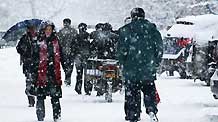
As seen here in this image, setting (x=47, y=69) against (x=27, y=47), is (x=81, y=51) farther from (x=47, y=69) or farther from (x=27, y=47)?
(x=47, y=69)

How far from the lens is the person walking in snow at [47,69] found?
12758mm

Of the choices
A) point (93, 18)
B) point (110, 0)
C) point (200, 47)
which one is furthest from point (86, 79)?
point (93, 18)

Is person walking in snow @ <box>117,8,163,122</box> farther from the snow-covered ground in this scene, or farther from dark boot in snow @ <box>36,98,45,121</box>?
dark boot in snow @ <box>36,98,45,121</box>

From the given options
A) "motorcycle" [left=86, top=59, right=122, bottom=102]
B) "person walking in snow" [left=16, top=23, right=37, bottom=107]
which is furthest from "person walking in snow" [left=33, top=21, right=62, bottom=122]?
"motorcycle" [left=86, top=59, right=122, bottom=102]

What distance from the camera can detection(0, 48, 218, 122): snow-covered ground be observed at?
13.4 metres

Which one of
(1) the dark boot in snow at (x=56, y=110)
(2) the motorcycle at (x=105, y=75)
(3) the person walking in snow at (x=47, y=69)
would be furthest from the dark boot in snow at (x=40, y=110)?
(2) the motorcycle at (x=105, y=75)

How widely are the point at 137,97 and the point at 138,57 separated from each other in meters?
0.66

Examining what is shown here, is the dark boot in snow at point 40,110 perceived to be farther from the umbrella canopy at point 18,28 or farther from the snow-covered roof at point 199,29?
the snow-covered roof at point 199,29

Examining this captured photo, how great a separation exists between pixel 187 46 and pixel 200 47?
5289 millimetres

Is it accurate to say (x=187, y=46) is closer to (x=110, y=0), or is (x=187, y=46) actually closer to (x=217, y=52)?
(x=217, y=52)

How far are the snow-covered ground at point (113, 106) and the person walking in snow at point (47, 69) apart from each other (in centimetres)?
48

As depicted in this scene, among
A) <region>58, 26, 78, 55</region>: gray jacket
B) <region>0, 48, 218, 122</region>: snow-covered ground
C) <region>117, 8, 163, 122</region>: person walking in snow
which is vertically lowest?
<region>0, 48, 218, 122</region>: snow-covered ground

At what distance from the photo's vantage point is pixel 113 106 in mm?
15656

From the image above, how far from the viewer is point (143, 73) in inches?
459
